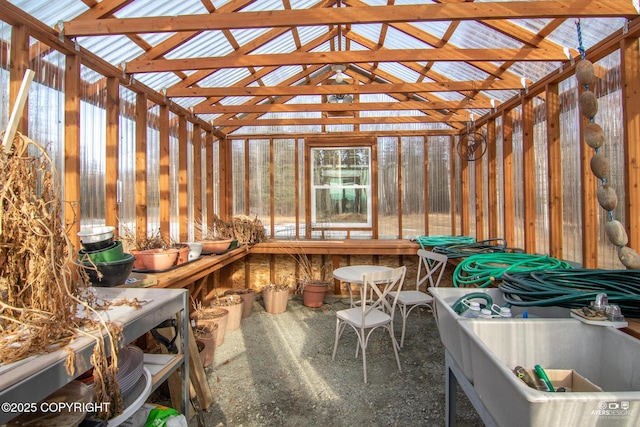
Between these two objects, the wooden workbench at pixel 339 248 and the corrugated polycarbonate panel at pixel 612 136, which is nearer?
the corrugated polycarbonate panel at pixel 612 136

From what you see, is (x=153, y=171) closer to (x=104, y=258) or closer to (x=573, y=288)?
(x=104, y=258)

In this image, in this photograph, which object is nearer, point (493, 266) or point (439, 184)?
point (493, 266)

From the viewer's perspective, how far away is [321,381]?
9.41 ft

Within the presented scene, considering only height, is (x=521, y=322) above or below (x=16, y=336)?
below

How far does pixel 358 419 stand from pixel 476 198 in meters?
4.05

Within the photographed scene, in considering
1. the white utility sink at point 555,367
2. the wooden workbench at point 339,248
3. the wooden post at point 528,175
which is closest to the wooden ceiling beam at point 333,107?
the wooden post at point 528,175

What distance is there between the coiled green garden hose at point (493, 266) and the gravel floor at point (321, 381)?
91cm

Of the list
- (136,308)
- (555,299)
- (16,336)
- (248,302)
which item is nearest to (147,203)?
(248,302)

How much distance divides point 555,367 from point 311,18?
262 centimetres

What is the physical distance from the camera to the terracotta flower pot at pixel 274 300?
4684 millimetres

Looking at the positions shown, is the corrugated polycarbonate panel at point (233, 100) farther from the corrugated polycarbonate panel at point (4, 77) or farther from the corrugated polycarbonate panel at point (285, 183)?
the corrugated polycarbonate panel at point (4, 77)

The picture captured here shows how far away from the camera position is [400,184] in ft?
19.4

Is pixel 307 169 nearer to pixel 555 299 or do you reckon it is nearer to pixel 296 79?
pixel 296 79

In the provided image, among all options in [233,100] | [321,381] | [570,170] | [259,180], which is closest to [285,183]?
[259,180]
